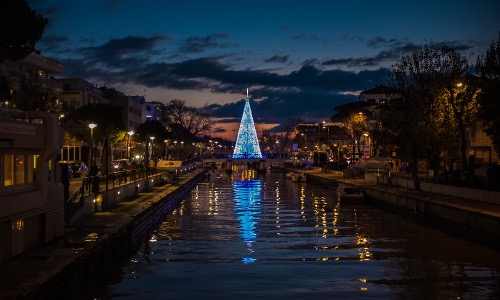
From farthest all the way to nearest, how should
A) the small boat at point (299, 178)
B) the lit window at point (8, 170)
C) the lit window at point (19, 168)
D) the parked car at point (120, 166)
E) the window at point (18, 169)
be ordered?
the small boat at point (299, 178) < the parked car at point (120, 166) < the lit window at point (19, 168) < the window at point (18, 169) < the lit window at point (8, 170)

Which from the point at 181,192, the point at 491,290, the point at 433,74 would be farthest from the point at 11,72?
the point at 491,290

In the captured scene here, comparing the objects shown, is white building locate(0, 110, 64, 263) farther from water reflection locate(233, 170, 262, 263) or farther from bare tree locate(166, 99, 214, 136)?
bare tree locate(166, 99, 214, 136)

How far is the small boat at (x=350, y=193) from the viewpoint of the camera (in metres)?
66.5

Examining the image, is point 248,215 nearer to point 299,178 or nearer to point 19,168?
point 19,168

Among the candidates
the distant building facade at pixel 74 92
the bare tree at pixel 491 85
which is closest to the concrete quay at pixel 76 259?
the bare tree at pixel 491 85

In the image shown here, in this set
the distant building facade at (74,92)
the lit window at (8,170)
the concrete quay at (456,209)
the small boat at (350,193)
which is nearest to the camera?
the lit window at (8,170)

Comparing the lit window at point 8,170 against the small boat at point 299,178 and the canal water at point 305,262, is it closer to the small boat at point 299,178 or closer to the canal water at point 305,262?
the canal water at point 305,262

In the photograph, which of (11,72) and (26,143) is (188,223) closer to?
(26,143)

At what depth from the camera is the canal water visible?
2559 cm

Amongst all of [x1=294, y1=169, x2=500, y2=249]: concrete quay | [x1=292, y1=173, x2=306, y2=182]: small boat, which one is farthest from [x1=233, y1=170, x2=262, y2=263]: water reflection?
[x1=292, y1=173, x2=306, y2=182]: small boat

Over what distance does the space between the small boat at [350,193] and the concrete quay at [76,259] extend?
28.0 metres

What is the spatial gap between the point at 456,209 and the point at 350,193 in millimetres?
24921

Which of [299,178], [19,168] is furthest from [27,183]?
[299,178]

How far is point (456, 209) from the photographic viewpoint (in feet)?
141
